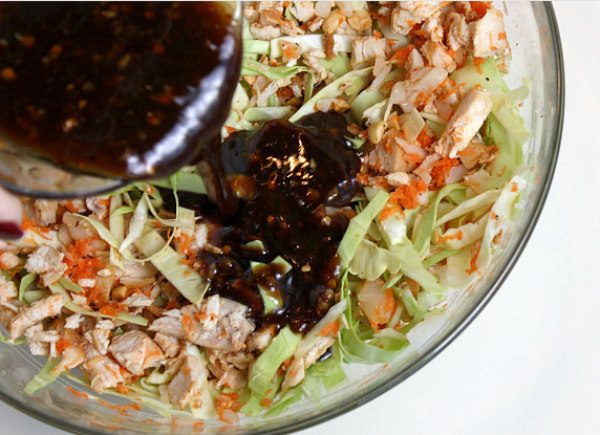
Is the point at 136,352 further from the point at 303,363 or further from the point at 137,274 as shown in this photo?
the point at 303,363

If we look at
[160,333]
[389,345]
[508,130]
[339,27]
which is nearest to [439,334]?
[389,345]

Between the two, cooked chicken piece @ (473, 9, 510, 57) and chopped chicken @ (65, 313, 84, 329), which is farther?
chopped chicken @ (65, 313, 84, 329)

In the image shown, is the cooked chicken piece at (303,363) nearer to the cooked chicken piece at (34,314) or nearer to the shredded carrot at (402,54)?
the cooked chicken piece at (34,314)

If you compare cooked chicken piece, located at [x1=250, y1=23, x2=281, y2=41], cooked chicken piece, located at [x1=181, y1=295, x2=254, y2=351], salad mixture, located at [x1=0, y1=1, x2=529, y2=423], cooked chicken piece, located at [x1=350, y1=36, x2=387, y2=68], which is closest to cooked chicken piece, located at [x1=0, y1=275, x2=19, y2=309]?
salad mixture, located at [x1=0, y1=1, x2=529, y2=423]

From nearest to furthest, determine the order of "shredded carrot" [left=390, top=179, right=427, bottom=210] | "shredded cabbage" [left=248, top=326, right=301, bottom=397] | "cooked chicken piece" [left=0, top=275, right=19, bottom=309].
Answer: "shredded cabbage" [left=248, top=326, right=301, bottom=397] → "shredded carrot" [left=390, top=179, right=427, bottom=210] → "cooked chicken piece" [left=0, top=275, right=19, bottom=309]

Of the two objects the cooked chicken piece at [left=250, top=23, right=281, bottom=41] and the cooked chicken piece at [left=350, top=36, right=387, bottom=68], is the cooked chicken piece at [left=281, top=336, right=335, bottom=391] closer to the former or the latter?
the cooked chicken piece at [left=350, top=36, right=387, bottom=68]

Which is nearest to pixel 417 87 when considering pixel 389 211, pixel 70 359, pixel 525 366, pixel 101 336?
pixel 389 211

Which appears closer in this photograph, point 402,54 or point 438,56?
point 438,56
